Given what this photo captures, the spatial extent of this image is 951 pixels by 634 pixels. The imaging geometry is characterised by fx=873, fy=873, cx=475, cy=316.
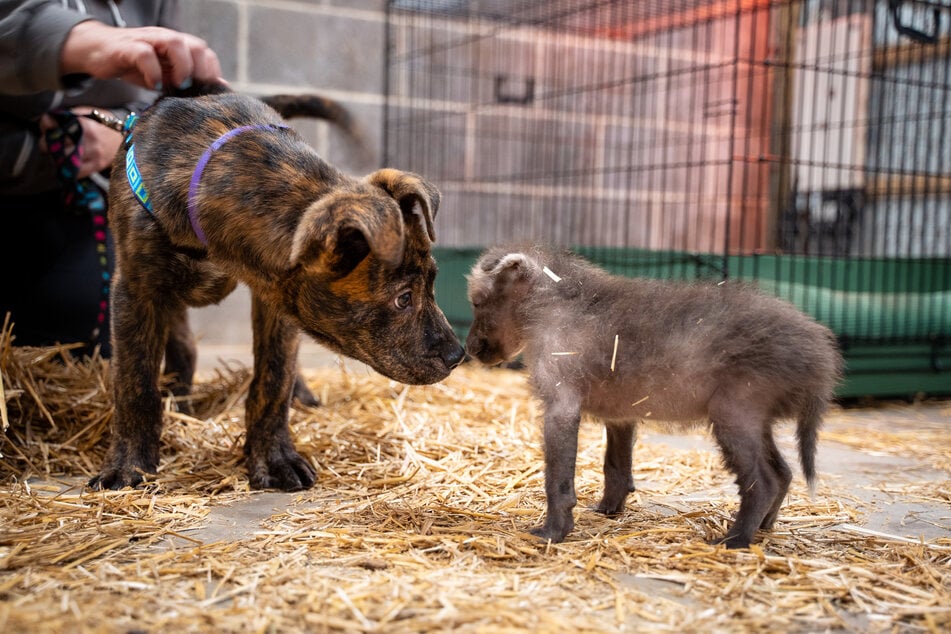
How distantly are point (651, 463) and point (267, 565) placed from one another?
1899 mm

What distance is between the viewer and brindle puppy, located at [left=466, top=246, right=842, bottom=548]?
2508mm

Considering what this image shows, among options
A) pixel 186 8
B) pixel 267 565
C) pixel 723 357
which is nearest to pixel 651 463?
pixel 723 357

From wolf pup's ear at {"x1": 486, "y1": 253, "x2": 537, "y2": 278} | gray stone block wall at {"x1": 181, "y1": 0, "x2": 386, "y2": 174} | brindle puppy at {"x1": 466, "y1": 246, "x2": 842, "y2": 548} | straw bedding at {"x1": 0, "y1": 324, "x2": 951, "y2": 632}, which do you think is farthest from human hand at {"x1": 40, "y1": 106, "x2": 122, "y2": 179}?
gray stone block wall at {"x1": 181, "y1": 0, "x2": 386, "y2": 174}

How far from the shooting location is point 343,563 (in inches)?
90.4

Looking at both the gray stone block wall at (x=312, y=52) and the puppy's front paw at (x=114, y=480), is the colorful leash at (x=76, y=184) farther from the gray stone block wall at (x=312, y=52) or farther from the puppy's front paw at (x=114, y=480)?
the gray stone block wall at (x=312, y=52)

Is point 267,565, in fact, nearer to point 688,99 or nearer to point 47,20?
point 47,20

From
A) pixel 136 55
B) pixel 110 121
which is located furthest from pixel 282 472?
pixel 136 55

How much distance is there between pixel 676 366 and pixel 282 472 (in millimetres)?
1562

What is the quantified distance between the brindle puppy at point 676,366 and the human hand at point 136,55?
5.18 ft

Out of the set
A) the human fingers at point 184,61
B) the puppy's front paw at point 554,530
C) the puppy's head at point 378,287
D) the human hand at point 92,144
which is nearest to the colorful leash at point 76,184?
the human hand at point 92,144

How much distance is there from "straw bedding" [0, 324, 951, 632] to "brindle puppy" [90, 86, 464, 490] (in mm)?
309

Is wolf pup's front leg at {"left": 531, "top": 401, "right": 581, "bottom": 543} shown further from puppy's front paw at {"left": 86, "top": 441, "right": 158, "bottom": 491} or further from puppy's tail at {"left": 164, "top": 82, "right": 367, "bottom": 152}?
puppy's tail at {"left": 164, "top": 82, "right": 367, "bottom": 152}

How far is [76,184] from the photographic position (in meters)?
4.14

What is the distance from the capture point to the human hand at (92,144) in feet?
13.7
